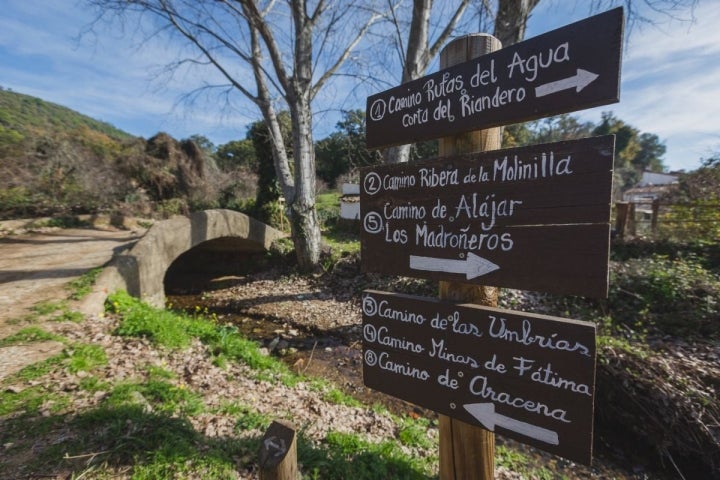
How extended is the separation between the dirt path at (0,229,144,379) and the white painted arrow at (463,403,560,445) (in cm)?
411

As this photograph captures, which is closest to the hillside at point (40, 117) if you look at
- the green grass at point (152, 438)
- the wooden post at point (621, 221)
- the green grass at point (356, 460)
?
the green grass at point (152, 438)

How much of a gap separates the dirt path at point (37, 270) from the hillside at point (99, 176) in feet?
7.91

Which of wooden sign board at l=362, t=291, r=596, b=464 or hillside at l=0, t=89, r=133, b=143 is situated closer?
wooden sign board at l=362, t=291, r=596, b=464

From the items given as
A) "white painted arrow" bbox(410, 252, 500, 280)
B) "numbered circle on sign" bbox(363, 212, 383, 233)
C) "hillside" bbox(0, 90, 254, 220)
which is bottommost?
"white painted arrow" bbox(410, 252, 500, 280)

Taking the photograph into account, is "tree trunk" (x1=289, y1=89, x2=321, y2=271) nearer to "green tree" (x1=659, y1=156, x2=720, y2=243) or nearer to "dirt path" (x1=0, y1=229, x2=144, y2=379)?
"dirt path" (x1=0, y1=229, x2=144, y2=379)

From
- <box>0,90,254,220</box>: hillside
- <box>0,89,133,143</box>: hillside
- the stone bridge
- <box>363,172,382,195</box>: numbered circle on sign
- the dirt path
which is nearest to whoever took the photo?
<box>363,172,382,195</box>: numbered circle on sign

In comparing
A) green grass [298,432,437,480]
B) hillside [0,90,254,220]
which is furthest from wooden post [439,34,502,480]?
hillside [0,90,254,220]

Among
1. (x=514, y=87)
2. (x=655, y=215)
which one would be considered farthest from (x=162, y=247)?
(x=655, y=215)

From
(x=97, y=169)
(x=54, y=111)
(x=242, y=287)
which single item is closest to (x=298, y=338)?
(x=242, y=287)

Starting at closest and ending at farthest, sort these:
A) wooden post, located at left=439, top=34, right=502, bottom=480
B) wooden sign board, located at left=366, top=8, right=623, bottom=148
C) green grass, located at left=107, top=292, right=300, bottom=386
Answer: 1. wooden sign board, located at left=366, top=8, right=623, bottom=148
2. wooden post, located at left=439, top=34, right=502, bottom=480
3. green grass, located at left=107, top=292, right=300, bottom=386

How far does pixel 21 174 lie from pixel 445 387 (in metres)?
15.4

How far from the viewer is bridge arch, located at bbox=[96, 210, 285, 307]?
580 cm

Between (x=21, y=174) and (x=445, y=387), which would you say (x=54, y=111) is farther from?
(x=445, y=387)

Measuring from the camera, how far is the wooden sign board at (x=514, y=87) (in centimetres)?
123
